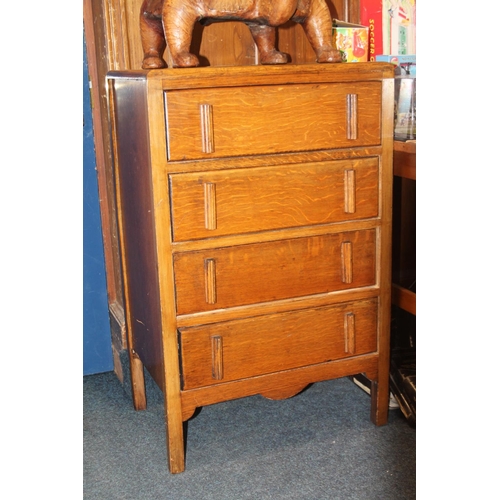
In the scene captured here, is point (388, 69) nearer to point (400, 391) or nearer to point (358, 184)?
point (358, 184)

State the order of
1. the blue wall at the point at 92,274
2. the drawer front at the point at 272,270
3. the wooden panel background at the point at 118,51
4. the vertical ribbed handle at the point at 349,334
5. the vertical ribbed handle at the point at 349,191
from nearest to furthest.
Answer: the drawer front at the point at 272,270 → the vertical ribbed handle at the point at 349,191 → the vertical ribbed handle at the point at 349,334 → the wooden panel background at the point at 118,51 → the blue wall at the point at 92,274

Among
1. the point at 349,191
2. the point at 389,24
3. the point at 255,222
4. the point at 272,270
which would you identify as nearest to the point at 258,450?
the point at 272,270

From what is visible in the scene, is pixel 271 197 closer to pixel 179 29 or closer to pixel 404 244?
pixel 179 29

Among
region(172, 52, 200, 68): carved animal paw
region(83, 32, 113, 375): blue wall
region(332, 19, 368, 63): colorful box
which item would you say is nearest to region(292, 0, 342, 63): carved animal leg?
region(332, 19, 368, 63): colorful box

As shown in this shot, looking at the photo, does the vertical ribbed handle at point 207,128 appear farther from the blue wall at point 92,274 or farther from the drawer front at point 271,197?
the blue wall at point 92,274

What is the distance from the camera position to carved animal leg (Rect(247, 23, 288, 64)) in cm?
180

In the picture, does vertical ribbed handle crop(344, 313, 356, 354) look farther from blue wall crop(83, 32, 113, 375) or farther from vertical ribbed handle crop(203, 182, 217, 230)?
blue wall crop(83, 32, 113, 375)

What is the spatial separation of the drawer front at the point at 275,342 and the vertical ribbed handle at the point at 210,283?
79 mm

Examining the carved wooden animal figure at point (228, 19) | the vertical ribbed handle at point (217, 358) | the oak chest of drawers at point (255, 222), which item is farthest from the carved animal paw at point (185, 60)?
the vertical ribbed handle at point (217, 358)

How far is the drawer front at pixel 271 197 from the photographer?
1.58 metres

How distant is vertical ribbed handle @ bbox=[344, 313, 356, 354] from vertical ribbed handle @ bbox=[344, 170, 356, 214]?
313mm

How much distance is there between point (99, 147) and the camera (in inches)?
87.2

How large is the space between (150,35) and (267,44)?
341 mm
